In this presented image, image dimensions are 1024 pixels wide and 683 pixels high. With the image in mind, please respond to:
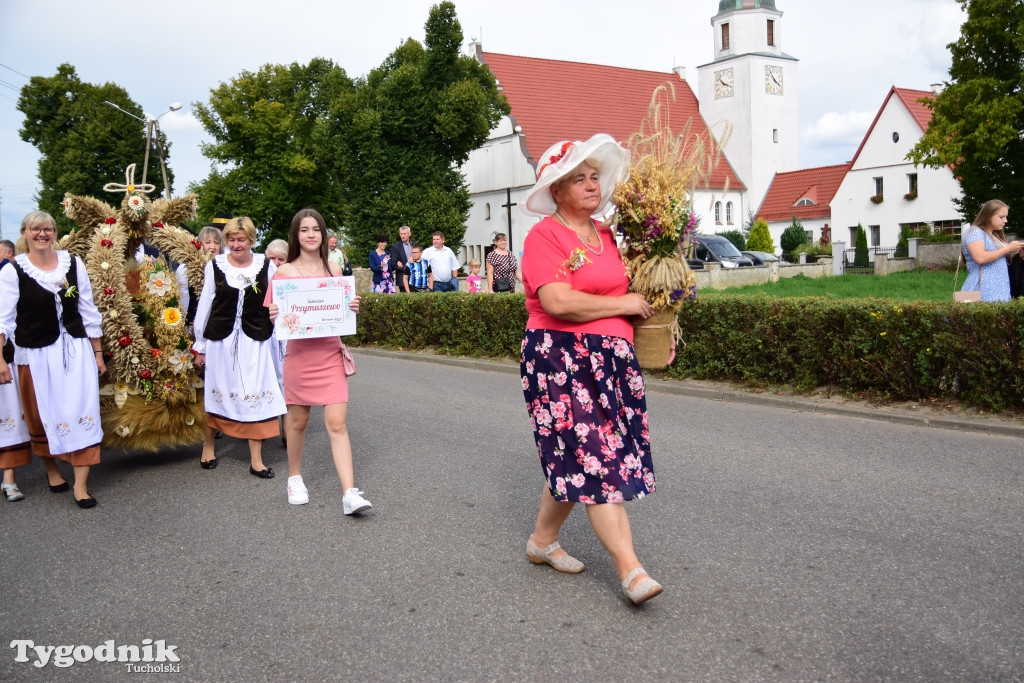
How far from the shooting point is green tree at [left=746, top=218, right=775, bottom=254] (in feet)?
183

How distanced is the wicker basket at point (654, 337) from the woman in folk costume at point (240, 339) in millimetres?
3968

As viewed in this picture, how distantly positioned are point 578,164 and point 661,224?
46 cm

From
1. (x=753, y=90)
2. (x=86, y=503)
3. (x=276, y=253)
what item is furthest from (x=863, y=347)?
(x=753, y=90)

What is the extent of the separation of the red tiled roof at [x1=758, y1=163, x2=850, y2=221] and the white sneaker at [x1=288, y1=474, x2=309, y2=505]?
63.1 meters

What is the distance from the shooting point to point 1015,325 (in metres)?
8.08

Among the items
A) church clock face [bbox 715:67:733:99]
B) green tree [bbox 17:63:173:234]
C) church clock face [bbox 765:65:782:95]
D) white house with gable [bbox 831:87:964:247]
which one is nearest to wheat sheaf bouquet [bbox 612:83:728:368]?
white house with gable [bbox 831:87:964:247]

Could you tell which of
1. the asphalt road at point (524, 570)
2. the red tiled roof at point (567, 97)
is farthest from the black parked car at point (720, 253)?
the asphalt road at point (524, 570)

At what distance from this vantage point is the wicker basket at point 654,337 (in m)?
4.29

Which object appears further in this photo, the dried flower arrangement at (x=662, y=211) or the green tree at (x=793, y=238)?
the green tree at (x=793, y=238)

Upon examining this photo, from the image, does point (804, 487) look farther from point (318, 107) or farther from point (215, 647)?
point (318, 107)

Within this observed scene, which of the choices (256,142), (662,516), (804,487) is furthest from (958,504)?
(256,142)

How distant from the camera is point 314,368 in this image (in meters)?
6.20

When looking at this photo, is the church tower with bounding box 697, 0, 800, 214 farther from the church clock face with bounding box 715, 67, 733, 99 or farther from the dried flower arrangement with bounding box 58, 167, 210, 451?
the dried flower arrangement with bounding box 58, 167, 210, 451

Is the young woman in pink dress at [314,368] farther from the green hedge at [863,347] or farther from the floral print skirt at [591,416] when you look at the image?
the green hedge at [863,347]
